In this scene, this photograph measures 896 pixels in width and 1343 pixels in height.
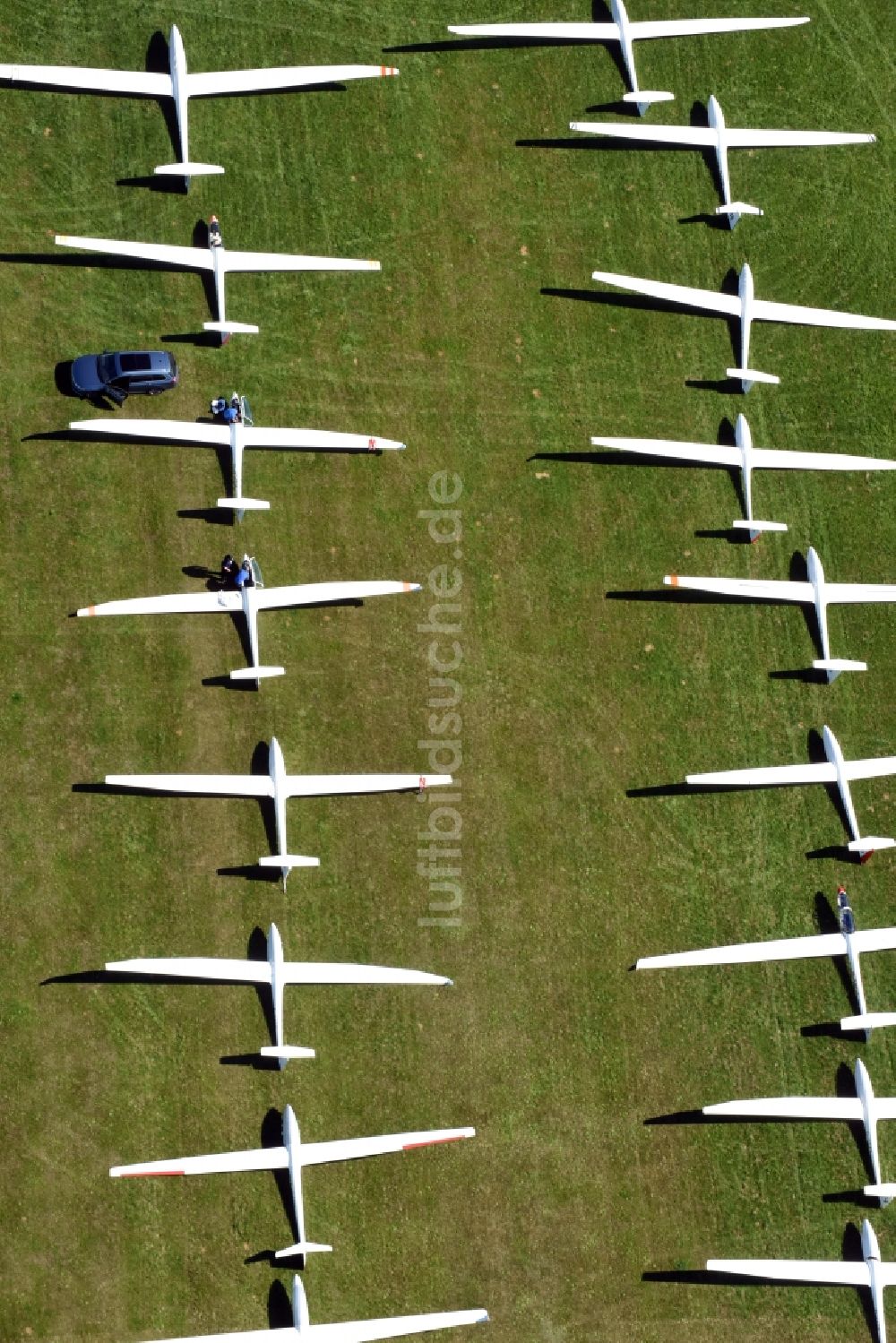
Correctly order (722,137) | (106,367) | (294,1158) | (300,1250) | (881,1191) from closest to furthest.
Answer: (300,1250), (294,1158), (881,1191), (106,367), (722,137)

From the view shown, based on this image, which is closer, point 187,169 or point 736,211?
point 187,169

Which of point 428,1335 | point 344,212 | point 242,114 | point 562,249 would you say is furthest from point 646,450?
point 428,1335

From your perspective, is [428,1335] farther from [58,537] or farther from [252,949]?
[58,537]

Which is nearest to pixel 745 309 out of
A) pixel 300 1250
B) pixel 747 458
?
pixel 747 458

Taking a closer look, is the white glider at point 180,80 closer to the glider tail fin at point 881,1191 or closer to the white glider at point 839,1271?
the glider tail fin at point 881,1191

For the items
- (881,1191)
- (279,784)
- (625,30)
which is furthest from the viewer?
(625,30)

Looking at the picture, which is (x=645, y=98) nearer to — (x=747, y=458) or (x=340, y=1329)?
(x=747, y=458)

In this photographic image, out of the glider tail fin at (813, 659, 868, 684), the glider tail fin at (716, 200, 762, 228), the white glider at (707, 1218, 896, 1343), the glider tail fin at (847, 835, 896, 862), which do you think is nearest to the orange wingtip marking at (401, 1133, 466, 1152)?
the white glider at (707, 1218, 896, 1343)
